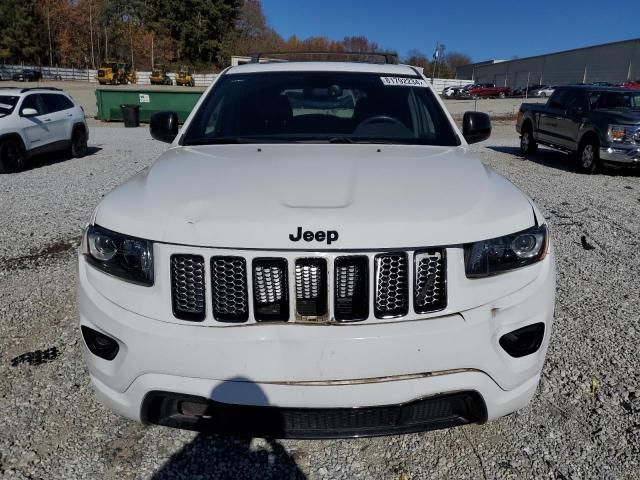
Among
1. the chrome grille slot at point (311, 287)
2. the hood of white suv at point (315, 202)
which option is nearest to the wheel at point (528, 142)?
the hood of white suv at point (315, 202)

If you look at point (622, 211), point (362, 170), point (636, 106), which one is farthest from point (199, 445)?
point (636, 106)

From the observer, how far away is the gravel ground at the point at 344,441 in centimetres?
230

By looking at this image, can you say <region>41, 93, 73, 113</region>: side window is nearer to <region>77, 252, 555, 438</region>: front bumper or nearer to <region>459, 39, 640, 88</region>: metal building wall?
<region>77, 252, 555, 438</region>: front bumper

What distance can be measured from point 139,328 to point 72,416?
1.11m

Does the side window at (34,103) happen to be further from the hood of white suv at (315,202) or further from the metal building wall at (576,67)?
the metal building wall at (576,67)

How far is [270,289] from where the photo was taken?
1.90 m

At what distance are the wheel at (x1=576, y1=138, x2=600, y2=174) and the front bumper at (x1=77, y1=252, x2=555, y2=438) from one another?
9996 millimetres

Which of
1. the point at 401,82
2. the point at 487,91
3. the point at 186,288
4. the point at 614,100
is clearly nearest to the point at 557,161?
the point at 614,100

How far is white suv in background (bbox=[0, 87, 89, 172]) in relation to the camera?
10.5m

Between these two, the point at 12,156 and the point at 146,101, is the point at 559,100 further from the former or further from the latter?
the point at 146,101

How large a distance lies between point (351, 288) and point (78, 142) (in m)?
12.7

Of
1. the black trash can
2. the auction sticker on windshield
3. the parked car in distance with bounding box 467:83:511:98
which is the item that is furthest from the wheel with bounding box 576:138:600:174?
the parked car in distance with bounding box 467:83:511:98

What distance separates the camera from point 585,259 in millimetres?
5191

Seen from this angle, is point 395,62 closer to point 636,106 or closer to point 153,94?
point 636,106
